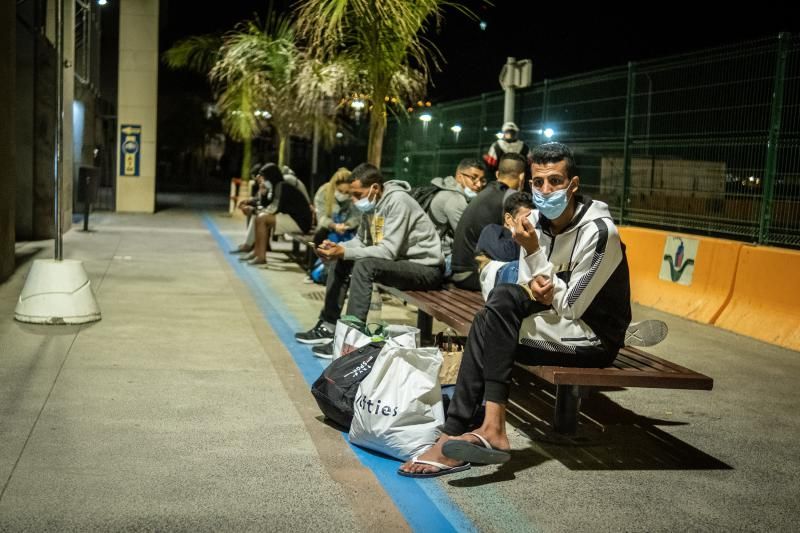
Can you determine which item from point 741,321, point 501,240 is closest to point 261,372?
point 501,240

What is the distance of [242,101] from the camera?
75.7 ft

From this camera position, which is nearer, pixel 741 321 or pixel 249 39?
pixel 741 321

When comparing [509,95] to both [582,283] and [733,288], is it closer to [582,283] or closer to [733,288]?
[733,288]

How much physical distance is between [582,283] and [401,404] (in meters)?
1.07

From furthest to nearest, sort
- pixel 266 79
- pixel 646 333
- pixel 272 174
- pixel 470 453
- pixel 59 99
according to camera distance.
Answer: pixel 266 79
pixel 272 174
pixel 59 99
pixel 646 333
pixel 470 453

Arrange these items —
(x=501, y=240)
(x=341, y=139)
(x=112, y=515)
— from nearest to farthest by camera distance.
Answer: (x=112, y=515) → (x=501, y=240) → (x=341, y=139)

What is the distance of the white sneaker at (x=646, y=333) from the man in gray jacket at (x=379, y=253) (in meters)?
2.21

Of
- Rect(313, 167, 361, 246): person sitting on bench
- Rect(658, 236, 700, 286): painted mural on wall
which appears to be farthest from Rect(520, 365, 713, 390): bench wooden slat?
Rect(313, 167, 361, 246): person sitting on bench

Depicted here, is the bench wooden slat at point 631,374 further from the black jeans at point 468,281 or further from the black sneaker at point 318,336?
the black sneaker at point 318,336

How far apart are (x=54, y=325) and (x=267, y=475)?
13.7 ft

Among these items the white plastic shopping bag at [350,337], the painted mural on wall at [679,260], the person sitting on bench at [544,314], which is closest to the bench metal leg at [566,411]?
the person sitting on bench at [544,314]

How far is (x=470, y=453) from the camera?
4.43m

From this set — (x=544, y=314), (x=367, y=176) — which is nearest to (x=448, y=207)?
(x=367, y=176)

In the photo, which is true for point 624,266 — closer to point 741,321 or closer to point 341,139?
point 741,321
